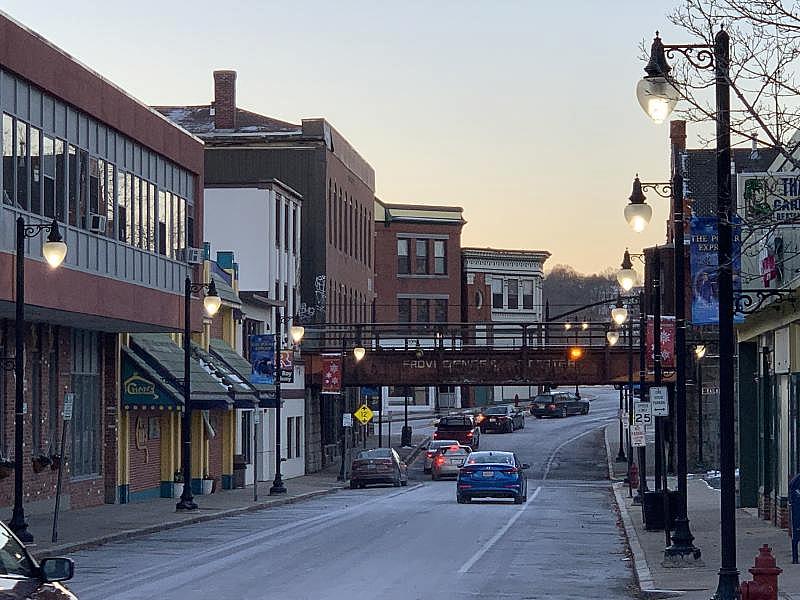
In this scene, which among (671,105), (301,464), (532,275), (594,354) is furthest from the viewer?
(532,275)

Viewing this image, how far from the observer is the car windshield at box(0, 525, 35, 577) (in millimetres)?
9439

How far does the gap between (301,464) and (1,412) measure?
33.0m

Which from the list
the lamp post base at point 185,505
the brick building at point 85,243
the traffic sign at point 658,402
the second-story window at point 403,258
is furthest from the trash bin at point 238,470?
the second-story window at point 403,258

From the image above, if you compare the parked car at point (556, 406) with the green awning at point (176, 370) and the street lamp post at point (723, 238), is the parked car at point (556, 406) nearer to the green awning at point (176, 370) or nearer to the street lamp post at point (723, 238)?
the green awning at point (176, 370)

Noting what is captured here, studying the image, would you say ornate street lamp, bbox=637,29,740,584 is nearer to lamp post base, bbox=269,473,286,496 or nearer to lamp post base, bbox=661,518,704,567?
lamp post base, bbox=661,518,704,567

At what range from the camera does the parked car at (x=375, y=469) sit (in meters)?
56.7

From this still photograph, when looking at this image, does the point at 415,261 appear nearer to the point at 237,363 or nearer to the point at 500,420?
the point at 500,420

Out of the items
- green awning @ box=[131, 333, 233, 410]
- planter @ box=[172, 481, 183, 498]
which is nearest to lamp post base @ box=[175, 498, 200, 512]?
green awning @ box=[131, 333, 233, 410]

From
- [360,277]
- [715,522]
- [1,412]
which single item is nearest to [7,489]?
[1,412]

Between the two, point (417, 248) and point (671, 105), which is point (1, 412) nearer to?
point (671, 105)

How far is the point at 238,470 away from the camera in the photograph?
54.0 meters

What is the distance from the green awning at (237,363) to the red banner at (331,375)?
437 cm

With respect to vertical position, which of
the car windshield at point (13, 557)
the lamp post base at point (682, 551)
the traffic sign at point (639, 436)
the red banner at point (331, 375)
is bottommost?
the lamp post base at point (682, 551)

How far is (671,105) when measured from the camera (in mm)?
16406
